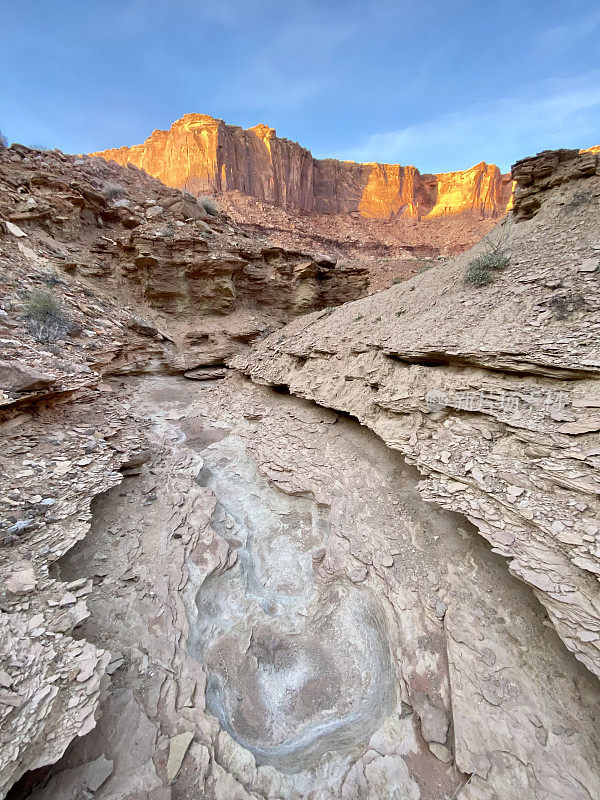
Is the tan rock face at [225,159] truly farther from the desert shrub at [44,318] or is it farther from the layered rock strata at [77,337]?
the desert shrub at [44,318]

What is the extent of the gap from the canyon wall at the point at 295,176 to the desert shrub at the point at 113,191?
25.0 meters

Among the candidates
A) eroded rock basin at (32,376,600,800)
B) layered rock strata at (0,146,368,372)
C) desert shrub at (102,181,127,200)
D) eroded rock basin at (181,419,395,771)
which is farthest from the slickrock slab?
desert shrub at (102,181,127,200)

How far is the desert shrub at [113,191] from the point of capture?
1157 cm

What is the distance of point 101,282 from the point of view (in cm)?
1045

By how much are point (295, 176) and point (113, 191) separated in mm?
31887

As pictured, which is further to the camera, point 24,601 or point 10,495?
point 10,495

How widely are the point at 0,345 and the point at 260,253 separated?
9115mm

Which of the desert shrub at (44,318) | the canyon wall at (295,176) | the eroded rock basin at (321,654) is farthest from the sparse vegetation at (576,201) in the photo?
the canyon wall at (295,176)

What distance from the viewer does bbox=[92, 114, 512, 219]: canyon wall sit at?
109ft

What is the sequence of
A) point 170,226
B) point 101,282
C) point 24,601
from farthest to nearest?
point 170,226
point 101,282
point 24,601

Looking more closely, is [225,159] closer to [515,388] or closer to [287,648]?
[515,388]

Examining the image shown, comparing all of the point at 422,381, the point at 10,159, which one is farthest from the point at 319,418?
the point at 10,159

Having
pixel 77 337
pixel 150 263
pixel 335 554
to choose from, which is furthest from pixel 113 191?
pixel 335 554

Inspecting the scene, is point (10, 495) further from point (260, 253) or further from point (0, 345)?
point (260, 253)
